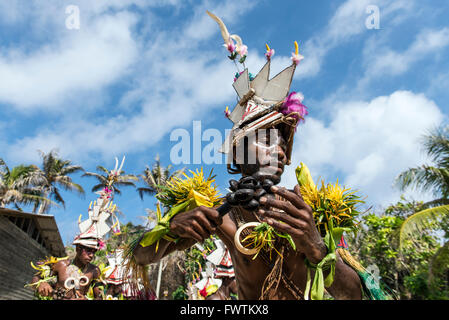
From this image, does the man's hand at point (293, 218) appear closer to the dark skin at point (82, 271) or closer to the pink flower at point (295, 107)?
the pink flower at point (295, 107)

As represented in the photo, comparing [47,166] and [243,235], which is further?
[47,166]

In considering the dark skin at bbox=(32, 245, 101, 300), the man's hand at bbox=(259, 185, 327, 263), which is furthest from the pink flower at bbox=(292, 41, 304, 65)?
the dark skin at bbox=(32, 245, 101, 300)

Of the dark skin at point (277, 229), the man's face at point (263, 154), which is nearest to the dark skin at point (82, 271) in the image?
the dark skin at point (277, 229)

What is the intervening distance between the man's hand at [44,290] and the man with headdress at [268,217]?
215 inches

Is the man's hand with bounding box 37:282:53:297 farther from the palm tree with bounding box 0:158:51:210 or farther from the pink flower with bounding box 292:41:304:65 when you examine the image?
the palm tree with bounding box 0:158:51:210

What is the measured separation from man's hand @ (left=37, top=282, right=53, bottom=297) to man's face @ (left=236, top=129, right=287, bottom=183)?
593cm

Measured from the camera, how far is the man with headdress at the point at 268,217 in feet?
5.03

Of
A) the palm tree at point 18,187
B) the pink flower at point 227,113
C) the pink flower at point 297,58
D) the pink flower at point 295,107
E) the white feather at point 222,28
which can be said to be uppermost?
the palm tree at point 18,187

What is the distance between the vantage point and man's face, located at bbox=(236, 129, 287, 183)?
1.99 m
